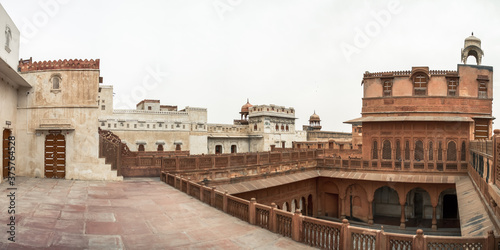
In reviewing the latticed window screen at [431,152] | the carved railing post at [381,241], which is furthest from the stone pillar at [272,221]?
the latticed window screen at [431,152]

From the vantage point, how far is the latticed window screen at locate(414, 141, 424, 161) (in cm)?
2471

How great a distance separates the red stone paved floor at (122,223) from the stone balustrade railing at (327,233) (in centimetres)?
26

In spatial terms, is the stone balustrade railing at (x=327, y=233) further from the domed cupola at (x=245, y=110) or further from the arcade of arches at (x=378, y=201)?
the domed cupola at (x=245, y=110)

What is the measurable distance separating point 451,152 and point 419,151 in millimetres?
2024

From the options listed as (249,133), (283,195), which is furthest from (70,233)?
(249,133)

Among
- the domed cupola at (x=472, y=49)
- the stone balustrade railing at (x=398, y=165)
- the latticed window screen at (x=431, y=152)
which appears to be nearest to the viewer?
the stone balustrade railing at (x=398, y=165)

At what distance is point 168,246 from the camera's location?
7465mm

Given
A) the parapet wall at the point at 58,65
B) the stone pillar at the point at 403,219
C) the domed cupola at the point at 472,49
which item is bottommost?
the stone pillar at the point at 403,219

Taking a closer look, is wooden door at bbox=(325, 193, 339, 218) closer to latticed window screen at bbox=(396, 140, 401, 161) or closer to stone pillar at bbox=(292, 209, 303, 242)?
latticed window screen at bbox=(396, 140, 401, 161)

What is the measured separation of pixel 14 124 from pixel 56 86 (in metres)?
2.56

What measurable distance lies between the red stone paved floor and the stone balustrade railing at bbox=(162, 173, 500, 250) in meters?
0.26

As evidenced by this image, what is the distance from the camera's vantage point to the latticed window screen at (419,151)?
24709 millimetres

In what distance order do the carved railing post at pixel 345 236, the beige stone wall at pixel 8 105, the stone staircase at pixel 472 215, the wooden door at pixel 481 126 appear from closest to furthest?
the carved railing post at pixel 345 236, the stone staircase at pixel 472 215, the beige stone wall at pixel 8 105, the wooden door at pixel 481 126

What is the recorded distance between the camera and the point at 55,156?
1625cm
